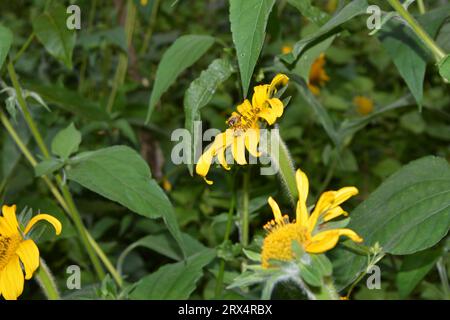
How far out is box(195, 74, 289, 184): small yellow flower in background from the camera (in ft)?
1.87

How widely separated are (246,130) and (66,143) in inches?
12.5

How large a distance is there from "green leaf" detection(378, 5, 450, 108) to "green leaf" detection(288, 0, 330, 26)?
78 millimetres

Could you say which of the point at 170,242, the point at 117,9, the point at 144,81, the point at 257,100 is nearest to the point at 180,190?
the point at 170,242

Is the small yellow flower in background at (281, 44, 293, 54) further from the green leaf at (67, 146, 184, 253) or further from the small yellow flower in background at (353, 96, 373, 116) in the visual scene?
the green leaf at (67, 146, 184, 253)

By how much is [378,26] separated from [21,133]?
0.71 meters

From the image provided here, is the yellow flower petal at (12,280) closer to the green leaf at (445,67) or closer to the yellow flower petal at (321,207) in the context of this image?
the yellow flower petal at (321,207)

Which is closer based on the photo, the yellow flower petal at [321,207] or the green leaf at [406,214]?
the yellow flower petal at [321,207]

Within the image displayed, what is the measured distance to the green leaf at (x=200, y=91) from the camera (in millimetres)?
703

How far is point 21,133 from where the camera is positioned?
1.15 metres

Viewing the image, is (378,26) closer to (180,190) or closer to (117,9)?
(180,190)

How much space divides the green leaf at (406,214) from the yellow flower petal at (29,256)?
271mm

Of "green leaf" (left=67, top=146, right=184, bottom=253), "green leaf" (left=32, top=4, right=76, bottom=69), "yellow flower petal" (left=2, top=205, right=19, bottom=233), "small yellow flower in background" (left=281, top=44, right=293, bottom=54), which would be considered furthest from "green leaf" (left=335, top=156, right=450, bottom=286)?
"small yellow flower in background" (left=281, top=44, right=293, bottom=54)

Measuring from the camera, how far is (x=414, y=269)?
788 mm

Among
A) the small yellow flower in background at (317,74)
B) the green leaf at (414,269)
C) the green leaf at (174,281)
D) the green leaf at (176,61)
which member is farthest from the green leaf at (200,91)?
the small yellow flower in background at (317,74)
